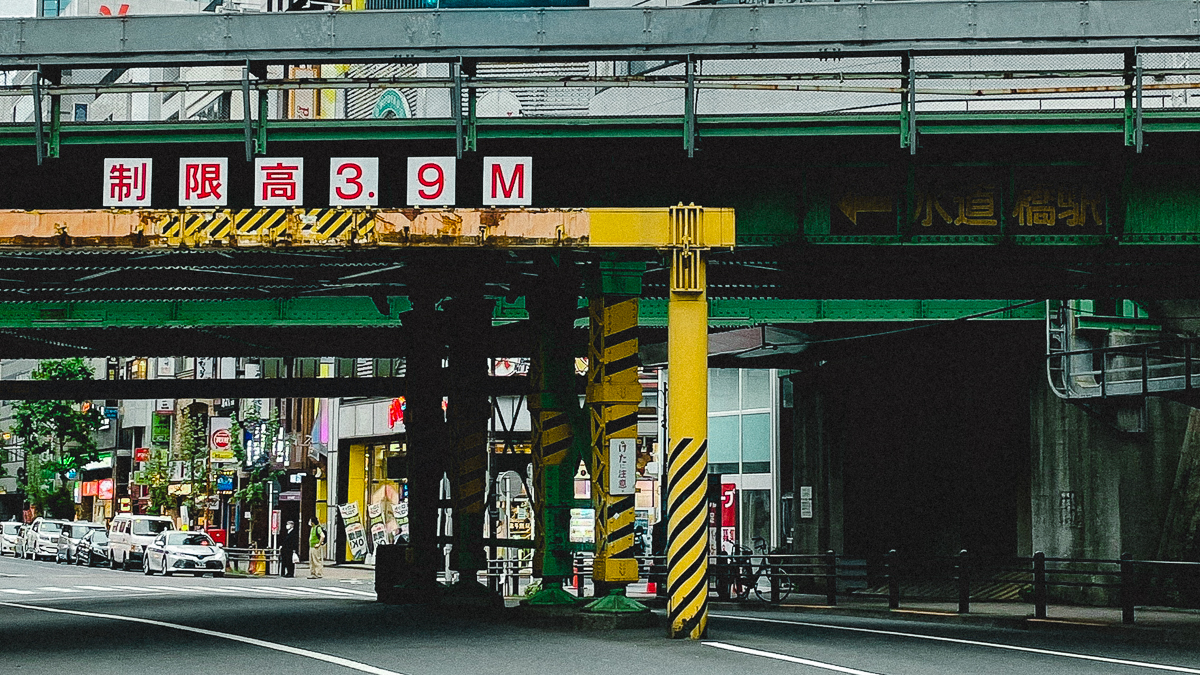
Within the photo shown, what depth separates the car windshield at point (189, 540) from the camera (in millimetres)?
57500

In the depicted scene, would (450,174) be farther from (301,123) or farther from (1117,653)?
(1117,653)

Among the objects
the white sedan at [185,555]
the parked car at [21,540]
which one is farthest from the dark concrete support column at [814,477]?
the parked car at [21,540]

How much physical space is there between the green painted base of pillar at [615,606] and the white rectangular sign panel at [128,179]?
8466 millimetres

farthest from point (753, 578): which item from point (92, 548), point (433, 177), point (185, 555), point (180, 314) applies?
point (92, 548)

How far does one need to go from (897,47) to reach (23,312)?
19811 mm

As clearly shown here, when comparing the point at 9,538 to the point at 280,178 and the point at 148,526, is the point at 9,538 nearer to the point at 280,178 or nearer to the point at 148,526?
the point at 148,526

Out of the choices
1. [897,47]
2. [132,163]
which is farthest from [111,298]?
[897,47]

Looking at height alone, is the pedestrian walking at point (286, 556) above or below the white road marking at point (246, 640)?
below

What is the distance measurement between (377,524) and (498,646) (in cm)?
4059

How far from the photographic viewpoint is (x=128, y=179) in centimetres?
2375

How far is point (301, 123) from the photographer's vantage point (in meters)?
22.9

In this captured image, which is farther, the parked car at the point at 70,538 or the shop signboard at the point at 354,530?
the parked car at the point at 70,538

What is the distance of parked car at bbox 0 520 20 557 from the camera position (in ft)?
275

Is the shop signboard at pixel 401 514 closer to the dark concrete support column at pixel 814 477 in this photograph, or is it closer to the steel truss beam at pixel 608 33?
the dark concrete support column at pixel 814 477
